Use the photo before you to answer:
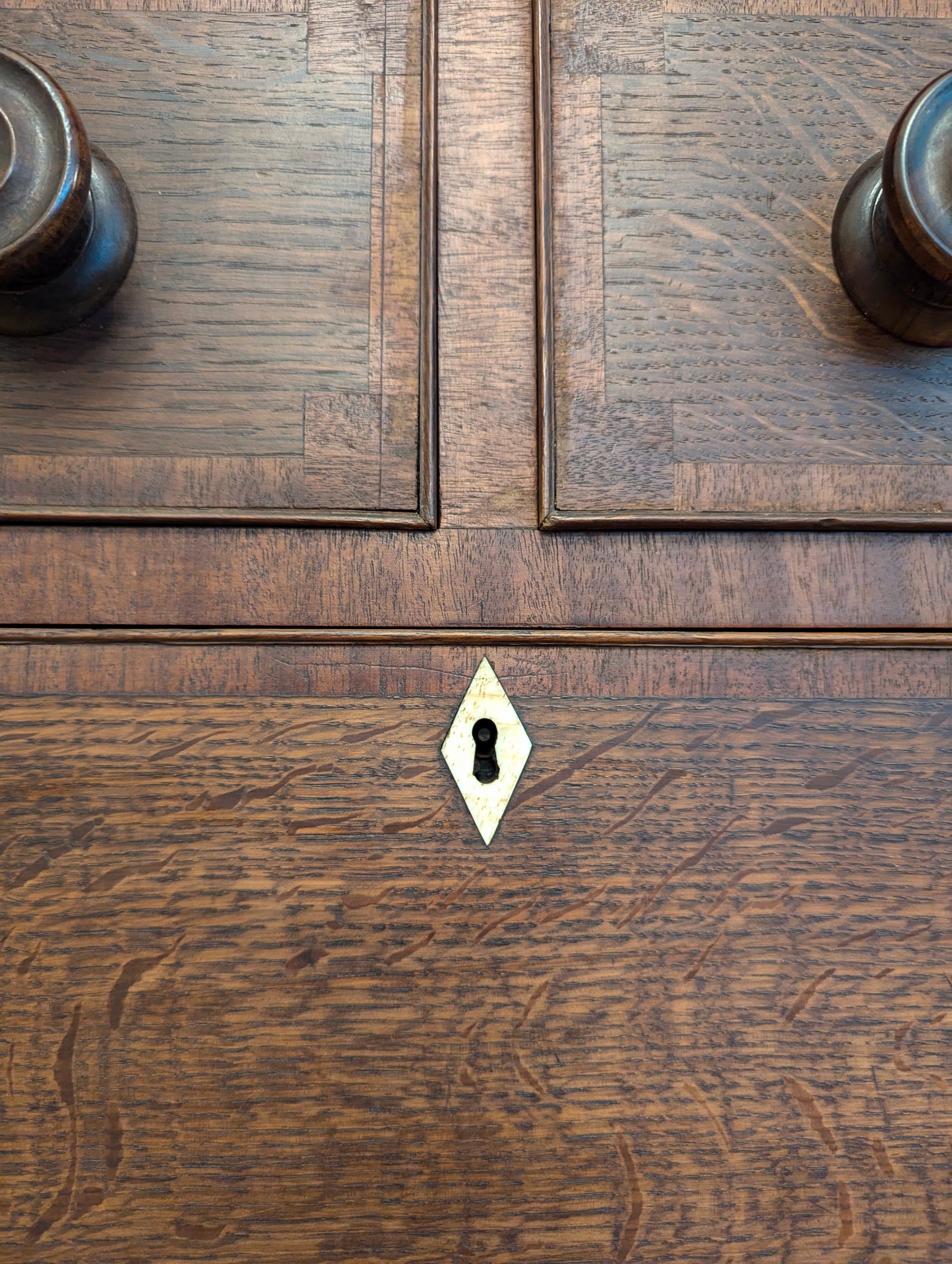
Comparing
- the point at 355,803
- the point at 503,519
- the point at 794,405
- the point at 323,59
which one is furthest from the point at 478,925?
the point at 323,59

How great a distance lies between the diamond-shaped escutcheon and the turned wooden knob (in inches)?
10.3

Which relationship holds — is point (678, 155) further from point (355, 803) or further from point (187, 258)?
point (355, 803)

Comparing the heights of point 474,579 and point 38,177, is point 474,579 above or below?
below

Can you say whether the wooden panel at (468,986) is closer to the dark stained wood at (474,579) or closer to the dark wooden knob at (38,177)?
the dark stained wood at (474,579)

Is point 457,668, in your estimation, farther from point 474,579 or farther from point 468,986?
point 468,986

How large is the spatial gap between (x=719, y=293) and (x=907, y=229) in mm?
89

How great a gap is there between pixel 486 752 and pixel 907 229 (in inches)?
11.5

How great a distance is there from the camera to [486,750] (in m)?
0.41

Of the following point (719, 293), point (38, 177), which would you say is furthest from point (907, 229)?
point (38, 177)

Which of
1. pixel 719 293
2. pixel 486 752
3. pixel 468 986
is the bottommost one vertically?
pixel 468 986

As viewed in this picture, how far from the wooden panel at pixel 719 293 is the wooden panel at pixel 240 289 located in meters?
0.08

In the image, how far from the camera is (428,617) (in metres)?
0.42

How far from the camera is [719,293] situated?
430 mm

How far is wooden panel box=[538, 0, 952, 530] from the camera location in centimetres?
42
